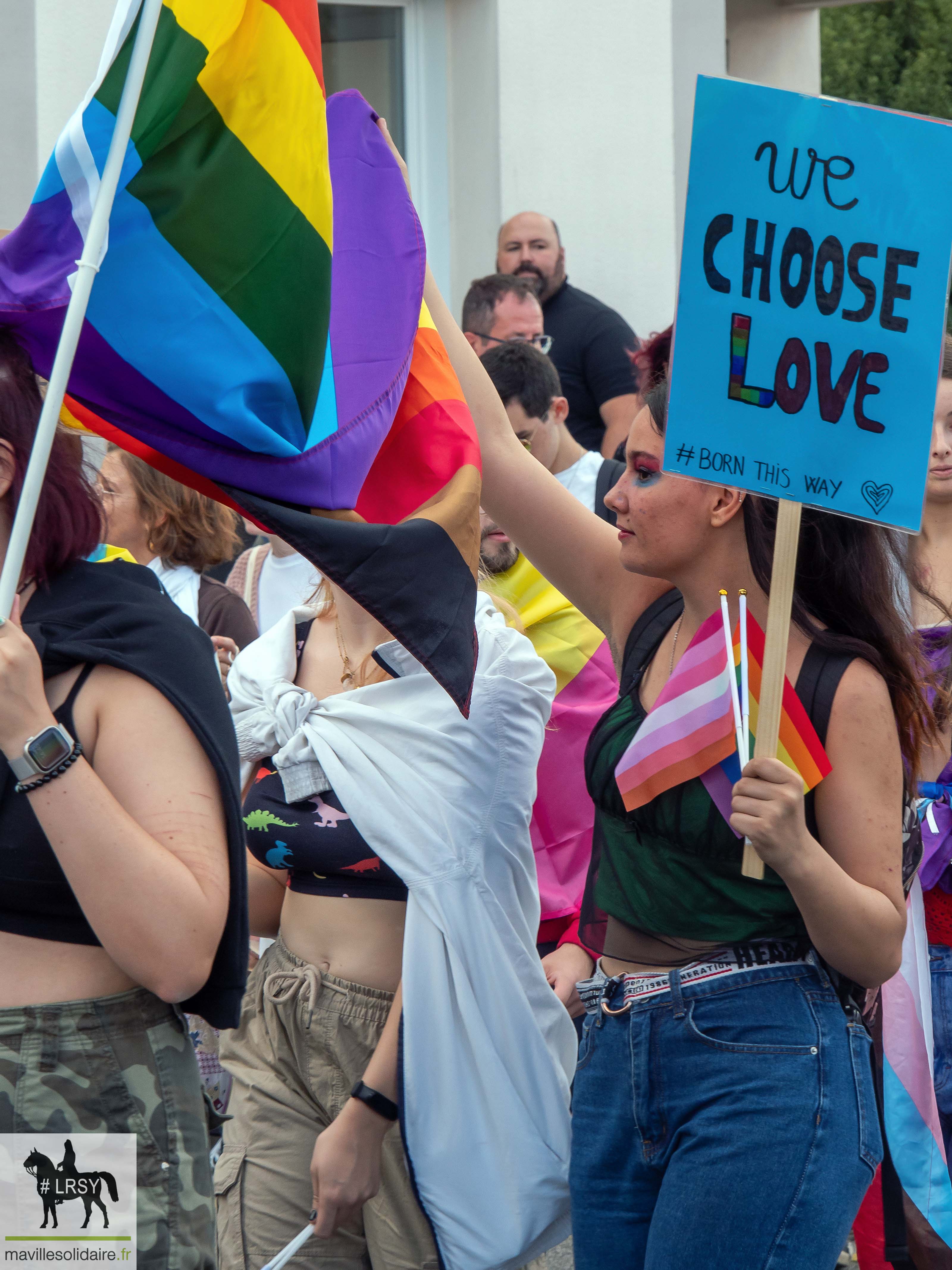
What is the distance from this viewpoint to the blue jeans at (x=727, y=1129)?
2.12 meters

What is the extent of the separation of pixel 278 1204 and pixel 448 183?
5.35 m

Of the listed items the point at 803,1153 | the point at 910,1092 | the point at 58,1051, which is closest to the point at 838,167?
the point at 803,1153

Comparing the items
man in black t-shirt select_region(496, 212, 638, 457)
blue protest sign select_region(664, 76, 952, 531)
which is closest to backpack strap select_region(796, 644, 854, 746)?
blue protest sign select_region(664, 76, 952, 531)

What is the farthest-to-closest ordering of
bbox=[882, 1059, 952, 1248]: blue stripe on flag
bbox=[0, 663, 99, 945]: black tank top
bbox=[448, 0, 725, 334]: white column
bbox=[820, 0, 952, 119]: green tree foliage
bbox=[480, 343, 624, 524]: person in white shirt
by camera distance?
bbox=[820, 0, 952, 119]: green tree foliage
bbox=[448, 0, 725, 334]: white column
bbox=[480, 343, 624, 524]: person in white shirt
bbox=[882, 1059, 952, 1248]: blue stripe on flag
bbox=[0, 663, 99, 945]: black tank top

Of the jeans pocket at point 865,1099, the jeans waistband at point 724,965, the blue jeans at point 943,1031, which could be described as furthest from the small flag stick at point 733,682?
the blue jeans at point 943,1031

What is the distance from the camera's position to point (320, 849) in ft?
8.83

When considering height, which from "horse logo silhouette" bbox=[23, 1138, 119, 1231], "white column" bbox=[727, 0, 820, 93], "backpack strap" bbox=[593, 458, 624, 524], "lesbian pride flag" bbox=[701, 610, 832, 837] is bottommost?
"horse logo silhouette" bbox=[23, 1138, 119, 1231]

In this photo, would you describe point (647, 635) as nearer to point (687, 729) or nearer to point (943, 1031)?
point (687, 729)

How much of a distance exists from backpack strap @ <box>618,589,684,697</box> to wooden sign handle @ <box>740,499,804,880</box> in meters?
0.35

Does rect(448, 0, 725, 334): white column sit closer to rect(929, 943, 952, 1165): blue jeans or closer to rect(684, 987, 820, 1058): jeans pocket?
rect(929, 943, 952, 1165): blue jeans

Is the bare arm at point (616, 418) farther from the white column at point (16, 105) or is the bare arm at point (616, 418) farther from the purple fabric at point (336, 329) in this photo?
the purple fabric at point (336, 329)

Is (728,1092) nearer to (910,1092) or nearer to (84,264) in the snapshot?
(910,1092)

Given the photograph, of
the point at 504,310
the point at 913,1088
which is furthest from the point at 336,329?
the point at 504,310

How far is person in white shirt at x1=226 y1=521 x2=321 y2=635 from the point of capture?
4676 mm
